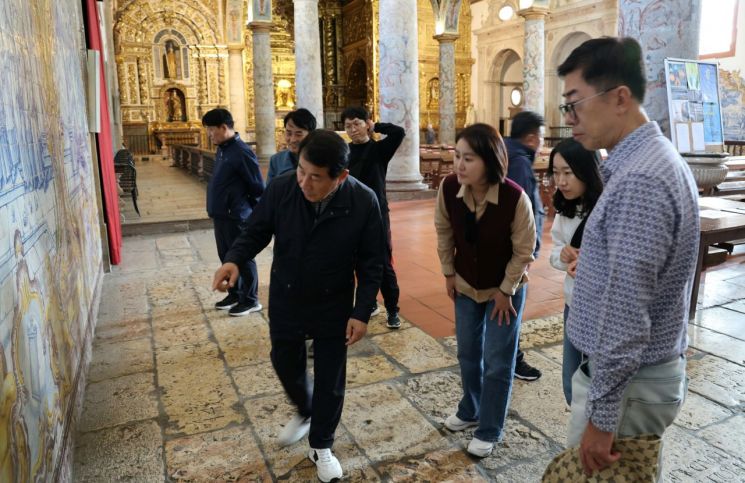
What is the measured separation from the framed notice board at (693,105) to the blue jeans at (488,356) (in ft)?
7.96

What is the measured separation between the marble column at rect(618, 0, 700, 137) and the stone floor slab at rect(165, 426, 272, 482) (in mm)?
3511

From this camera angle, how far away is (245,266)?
455 cm

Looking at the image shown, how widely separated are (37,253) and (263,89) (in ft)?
45.0

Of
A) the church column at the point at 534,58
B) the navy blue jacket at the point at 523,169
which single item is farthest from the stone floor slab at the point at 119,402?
the church column at the point at 534,58


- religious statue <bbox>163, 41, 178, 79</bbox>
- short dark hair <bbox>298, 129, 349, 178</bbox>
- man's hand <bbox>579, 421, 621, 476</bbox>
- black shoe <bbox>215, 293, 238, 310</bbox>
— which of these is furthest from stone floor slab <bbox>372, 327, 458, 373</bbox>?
religious statue <bbox>163, 41, 178, 79</bbox>

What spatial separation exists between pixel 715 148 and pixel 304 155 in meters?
4.03

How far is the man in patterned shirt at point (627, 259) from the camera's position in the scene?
125cm

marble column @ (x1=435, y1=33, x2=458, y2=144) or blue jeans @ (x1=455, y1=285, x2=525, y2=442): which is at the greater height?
marble column @ (x1=435, y1=33, x2=458, y2=144)

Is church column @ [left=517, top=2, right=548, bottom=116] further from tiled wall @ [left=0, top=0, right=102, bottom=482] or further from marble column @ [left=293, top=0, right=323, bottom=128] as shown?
tiled wall @ [left=0, top=0, right=102, bottom=482]

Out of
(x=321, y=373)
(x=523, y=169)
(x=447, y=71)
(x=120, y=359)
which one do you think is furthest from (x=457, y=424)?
(x=447, y=71)

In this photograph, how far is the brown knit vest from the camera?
7.61 feet

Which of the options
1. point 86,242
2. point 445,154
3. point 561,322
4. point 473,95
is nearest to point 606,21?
point 473,95

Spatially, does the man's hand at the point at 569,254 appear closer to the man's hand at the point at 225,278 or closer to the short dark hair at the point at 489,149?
the short dark hair at the point at 489,149

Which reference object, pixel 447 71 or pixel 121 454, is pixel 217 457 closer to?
pixel 121 454
